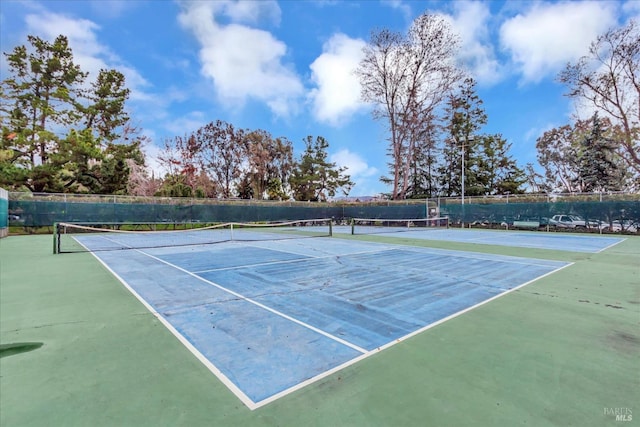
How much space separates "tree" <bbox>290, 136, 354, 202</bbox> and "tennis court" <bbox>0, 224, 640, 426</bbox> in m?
32.8

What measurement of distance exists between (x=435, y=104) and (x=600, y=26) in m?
11.6

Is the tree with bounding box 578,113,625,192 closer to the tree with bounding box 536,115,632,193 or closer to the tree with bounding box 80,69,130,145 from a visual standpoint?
the tree with bounding box 536,115,632,193

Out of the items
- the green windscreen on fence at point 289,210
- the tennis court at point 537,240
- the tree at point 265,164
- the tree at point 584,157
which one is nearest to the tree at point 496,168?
the tree at point 584,157

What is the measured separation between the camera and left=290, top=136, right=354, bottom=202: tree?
38.3 metres

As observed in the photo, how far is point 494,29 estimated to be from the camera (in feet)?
61.6

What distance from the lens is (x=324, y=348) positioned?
277cm

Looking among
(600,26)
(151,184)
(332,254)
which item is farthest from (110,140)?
(600,26)

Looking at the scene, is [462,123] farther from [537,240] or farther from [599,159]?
Result: [537,240]

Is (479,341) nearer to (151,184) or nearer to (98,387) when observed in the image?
(98,387)

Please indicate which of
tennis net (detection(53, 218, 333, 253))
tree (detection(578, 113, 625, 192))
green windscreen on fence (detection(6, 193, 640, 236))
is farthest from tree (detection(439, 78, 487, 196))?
tennis net (detection(53, 218, 333, 253))

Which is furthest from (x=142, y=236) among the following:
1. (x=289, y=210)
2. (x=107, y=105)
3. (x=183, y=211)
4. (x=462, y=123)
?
(x=462, y=123)

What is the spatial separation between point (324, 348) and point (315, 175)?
3628cm

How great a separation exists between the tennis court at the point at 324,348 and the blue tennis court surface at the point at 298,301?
1.0 inches

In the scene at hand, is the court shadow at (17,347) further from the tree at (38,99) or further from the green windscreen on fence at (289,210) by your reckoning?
the tree at (38,99)
